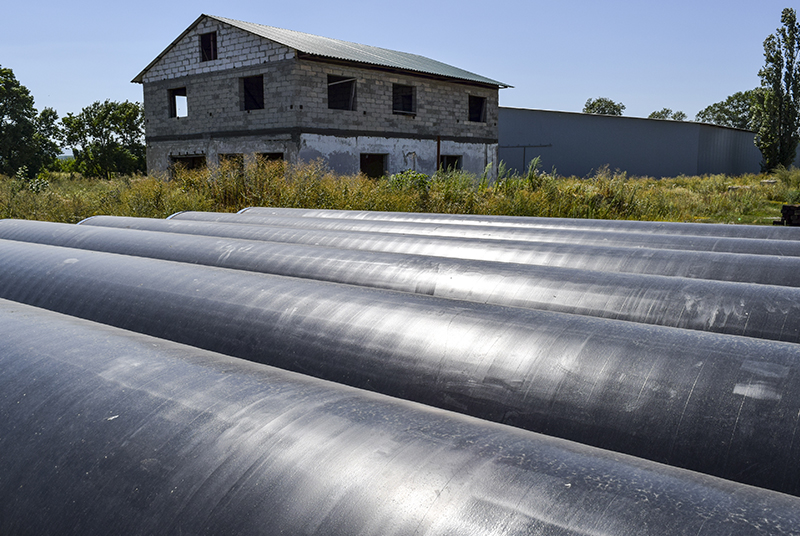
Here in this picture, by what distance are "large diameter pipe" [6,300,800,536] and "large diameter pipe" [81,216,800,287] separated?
206 centimetres

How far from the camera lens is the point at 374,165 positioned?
19.7m

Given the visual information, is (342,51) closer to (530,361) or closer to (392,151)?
(392,151)

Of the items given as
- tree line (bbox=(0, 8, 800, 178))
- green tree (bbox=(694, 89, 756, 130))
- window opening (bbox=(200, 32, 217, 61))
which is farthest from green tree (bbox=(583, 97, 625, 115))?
window opening (bbox=(200, 32, 217, 61))

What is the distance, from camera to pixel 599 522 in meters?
0.91

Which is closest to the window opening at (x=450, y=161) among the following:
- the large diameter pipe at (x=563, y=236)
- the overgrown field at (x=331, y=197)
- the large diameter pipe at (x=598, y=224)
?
the overgrown field at (x=331, y=197)

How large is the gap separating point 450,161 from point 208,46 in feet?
30.3

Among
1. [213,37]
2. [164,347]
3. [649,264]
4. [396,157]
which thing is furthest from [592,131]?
[164,347]

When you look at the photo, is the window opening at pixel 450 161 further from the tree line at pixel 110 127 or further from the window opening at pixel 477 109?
the tree line at pixel 110 127

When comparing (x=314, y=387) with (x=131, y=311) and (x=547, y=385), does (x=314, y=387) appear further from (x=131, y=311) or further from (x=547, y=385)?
(x=131, y=311)

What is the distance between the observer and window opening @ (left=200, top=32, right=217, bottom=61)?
18.5m

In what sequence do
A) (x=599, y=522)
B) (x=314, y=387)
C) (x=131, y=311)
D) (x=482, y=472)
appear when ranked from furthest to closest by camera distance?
(x=131, y=311)
(x=314, y=387)
(x=482, y=472)
(x=599, y=522)

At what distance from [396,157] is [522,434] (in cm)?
1853

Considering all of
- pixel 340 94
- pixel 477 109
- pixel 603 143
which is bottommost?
pixel 603 143

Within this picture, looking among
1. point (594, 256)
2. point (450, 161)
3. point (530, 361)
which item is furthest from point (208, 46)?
point (530, 361)
